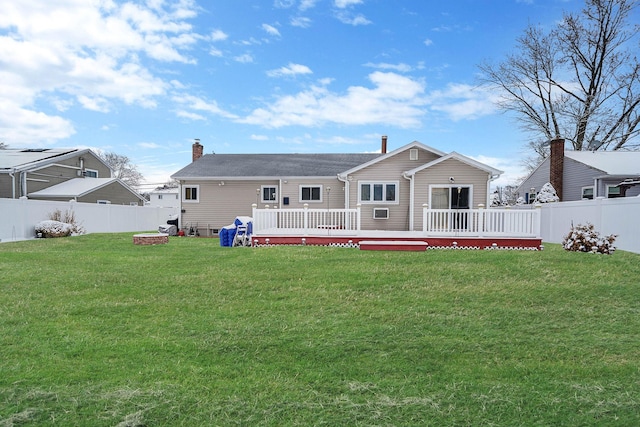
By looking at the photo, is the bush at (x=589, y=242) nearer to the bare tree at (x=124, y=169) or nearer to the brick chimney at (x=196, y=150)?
the brick chimney at (x=196, y=150)

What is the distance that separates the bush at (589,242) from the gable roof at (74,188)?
81.5ft

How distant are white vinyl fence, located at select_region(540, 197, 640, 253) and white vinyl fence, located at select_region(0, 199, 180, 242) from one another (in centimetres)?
2210

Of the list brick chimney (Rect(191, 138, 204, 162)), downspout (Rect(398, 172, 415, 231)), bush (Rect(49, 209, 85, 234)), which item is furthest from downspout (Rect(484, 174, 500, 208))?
bush (Rect(49, 209, 85, 234))

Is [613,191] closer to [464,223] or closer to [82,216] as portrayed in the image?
[464,223]

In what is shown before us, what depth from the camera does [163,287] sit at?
7129 mm

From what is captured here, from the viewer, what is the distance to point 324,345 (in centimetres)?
454

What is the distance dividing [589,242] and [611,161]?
45.5 ft

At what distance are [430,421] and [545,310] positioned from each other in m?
3.80

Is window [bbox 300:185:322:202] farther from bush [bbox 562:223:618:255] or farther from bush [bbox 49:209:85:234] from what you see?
bush [bbox 562:223:618:255]

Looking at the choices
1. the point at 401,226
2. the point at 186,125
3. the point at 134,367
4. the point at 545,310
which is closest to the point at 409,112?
the point at 401,226

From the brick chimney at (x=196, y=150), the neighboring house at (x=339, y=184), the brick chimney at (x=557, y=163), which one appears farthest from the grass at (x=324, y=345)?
the brick chimney at (x=196, y=150)

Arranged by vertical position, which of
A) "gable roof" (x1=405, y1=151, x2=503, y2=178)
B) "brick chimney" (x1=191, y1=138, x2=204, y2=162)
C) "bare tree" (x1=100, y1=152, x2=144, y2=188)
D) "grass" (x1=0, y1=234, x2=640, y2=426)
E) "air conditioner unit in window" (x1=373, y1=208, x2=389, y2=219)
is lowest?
"grass" (x1=0, y1=234, x2=640, y2=426)

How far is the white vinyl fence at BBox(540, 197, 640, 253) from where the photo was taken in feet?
37.2

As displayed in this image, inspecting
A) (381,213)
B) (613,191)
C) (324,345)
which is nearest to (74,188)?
(381,213)
